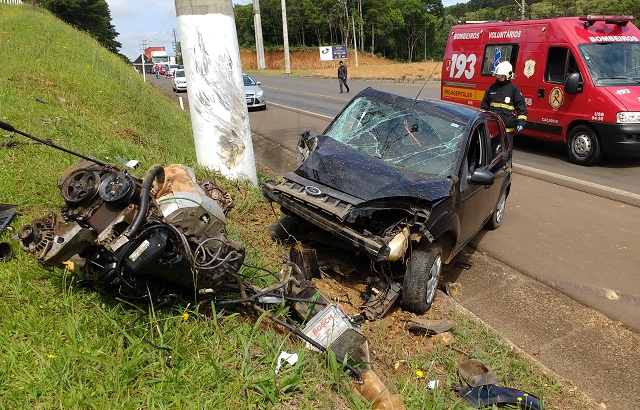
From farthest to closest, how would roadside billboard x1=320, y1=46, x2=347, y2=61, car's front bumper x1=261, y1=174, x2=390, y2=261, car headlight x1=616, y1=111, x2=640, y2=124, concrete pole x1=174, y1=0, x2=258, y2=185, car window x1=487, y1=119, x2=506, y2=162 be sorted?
1. roadside billboard x1=320, y1=46, x2=347, y2=61
2. car headlight x1=616, y1=111, x2=640, y2=124
3. concrete pole x1=174, y1=0, x2=258, y2=185
4. car window x1=487, y1=119, x2=506, y2=162
5. car's front bumper x1=261, y1=174, x2=390, y2=261

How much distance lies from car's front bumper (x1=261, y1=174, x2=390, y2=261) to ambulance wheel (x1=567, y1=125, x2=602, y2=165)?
7173mm

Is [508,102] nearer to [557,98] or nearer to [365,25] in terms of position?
[557,98]

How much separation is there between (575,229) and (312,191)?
4.01 m

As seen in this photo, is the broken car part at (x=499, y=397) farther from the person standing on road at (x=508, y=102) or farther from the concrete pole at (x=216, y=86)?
the person standing on road at (x=508, y=102)

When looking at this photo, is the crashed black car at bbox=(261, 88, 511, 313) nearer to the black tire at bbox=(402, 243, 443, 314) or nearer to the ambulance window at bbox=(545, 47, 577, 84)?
the black tire at bbox=(402, 243, 443, 314)

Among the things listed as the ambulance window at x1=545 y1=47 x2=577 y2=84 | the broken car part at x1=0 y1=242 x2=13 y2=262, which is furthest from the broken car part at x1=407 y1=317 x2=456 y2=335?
the ambulance window at x1=545 y1=47 x2=577 y2=84

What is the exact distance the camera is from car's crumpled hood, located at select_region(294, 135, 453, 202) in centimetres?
420

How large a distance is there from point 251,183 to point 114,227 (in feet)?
13.1

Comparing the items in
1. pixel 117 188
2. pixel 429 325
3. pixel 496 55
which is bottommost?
pixel 429 325

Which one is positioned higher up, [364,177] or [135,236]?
[135,236]

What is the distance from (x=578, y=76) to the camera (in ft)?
29.6

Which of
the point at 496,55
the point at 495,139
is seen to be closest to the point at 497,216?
the point at 495,139

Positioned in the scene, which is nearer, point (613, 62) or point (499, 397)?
point (499, 397)

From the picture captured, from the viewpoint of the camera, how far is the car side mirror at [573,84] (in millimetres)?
9062
